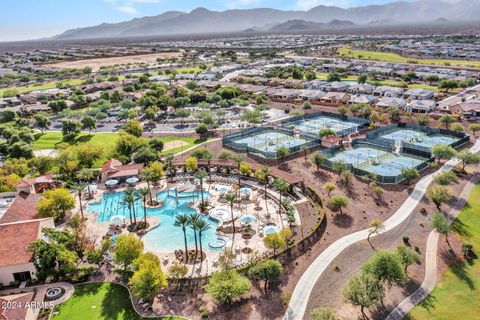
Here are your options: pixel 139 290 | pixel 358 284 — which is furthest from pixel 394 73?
pixel 139 290

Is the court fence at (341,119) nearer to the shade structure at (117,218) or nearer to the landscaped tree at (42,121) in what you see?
the shade structure at (117,218)

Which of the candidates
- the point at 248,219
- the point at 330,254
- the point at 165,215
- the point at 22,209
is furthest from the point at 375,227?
the point at 22,209

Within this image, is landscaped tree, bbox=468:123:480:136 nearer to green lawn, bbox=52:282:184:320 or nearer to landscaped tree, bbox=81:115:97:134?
green lawn, bbox=52:282:184:320

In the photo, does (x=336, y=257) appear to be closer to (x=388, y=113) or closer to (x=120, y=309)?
(x=120, y=309)

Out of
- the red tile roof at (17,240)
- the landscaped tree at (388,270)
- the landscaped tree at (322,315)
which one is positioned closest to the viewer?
the landscaped tree at (322,315)

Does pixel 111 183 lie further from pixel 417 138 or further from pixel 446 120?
pixel 446 120

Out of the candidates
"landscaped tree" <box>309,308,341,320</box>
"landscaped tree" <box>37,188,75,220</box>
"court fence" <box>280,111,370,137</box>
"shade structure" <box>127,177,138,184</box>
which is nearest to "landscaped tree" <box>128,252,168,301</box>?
"landscaped tree" <box>309,308,341,320</box>

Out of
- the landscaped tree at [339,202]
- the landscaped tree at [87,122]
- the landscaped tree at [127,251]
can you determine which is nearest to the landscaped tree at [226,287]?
the landscaped tree at [127,251]
